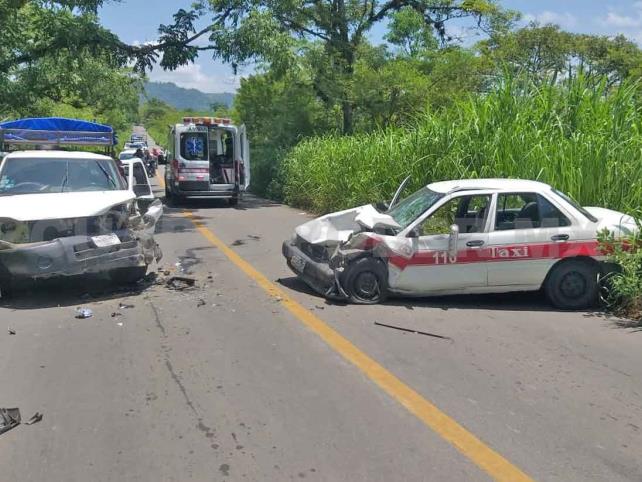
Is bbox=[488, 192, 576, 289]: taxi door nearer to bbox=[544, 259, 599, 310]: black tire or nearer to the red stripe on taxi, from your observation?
the red stripe on taxi

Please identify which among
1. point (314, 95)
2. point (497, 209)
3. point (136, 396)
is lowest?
point (136, 396)

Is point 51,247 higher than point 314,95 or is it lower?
lower

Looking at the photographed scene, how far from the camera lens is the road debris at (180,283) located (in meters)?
8.31

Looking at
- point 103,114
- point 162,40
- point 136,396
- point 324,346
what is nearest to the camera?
point 136,396

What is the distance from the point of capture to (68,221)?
24.9 ft

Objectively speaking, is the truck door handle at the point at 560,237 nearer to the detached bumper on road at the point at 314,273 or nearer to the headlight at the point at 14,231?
the detached bumper on road at the point at 314,273

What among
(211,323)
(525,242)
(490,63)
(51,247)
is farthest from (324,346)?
(490,63)

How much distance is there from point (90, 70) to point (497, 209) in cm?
1970

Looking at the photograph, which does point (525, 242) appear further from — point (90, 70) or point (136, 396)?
point (90, 70)

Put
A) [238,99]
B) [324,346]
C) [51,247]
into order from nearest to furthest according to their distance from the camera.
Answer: [324,346]
[51,247]
[238,99]

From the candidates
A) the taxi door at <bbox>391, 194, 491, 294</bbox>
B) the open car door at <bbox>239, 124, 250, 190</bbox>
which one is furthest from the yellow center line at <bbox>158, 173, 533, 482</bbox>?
the open car door at <bbox>239, 124, 250, 190</bbox>

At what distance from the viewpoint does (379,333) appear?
20.7 feet

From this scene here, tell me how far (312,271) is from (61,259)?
288 cm

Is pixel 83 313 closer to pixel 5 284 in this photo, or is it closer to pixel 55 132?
pixel 5 284
